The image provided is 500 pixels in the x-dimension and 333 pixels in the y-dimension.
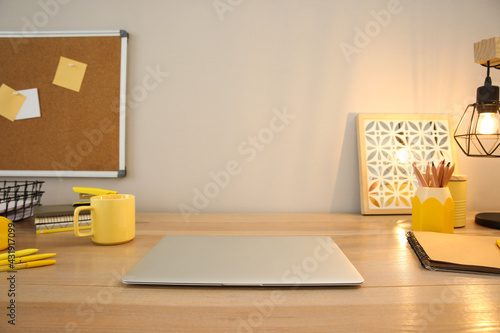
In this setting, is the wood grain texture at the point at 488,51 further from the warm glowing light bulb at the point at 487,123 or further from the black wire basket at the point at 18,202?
the black wire basket at the point at 18,202

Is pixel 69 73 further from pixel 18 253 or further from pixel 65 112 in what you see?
pixel 18 253

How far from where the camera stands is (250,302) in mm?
405

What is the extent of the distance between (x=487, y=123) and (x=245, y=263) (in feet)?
2.61

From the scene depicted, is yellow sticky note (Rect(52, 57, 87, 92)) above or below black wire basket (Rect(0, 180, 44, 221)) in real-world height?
above

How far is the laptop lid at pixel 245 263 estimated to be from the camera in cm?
45

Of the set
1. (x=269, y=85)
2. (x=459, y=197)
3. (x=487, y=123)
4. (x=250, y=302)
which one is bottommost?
(x=250, y=302)

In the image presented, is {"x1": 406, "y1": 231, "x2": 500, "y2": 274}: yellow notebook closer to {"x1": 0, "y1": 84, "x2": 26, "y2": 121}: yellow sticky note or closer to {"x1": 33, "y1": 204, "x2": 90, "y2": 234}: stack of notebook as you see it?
{"x1": 33, "y1": 204, "x2": 90, "y2": 234}: stack of notebook

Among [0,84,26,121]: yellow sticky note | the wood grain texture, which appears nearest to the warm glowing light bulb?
the wood grain texture

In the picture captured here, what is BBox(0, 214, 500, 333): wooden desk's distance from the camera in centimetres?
36

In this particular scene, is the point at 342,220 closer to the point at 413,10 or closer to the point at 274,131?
the point at 274,131

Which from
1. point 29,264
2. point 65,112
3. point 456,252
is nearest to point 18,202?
point 65,112

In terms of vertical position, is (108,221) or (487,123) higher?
(487,123)

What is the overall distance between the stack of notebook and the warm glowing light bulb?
1094mm

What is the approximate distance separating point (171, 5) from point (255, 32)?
0.29 metres
